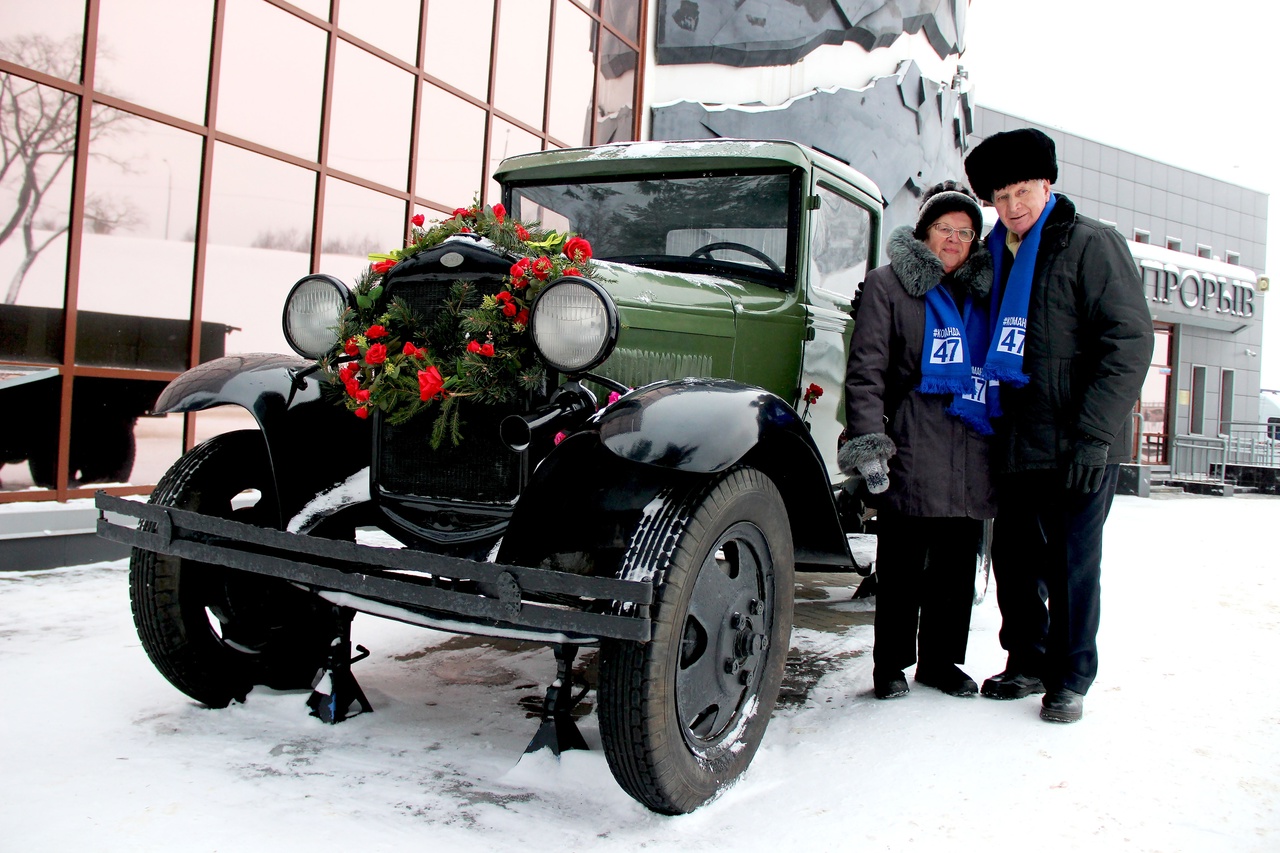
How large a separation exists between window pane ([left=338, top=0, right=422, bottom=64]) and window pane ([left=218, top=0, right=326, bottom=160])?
0.37 metres

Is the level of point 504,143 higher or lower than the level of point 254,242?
higher

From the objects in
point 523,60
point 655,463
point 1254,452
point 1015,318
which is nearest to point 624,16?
point 523,60

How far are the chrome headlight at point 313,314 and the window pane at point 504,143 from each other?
5801mm

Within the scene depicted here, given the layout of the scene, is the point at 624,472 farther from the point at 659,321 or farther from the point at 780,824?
the point at 780,824

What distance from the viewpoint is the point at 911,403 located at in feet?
10.3

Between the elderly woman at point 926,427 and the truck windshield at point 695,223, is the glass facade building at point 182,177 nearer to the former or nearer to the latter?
the truck windshield at point 695,223

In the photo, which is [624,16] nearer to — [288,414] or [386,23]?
[386,23]

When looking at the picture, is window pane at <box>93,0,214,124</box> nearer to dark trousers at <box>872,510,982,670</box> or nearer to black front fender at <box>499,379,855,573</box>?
black front fender at <box>499,379,855,573</box>

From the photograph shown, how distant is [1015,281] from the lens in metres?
3.08

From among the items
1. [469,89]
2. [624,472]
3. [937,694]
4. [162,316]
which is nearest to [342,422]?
[624,472]

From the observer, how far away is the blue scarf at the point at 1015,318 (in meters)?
3.03

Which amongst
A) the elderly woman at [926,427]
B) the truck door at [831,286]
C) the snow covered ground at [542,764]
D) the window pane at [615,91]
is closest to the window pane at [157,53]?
the snow covered ground at [542,764]

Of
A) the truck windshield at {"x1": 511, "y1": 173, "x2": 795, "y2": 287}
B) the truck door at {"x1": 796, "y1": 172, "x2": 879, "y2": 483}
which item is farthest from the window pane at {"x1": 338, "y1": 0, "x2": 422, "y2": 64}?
the truck door at {"x1": 796, "y1": 172, "x2": 879, "y2": 483}

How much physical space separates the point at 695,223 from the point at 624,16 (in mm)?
7900
